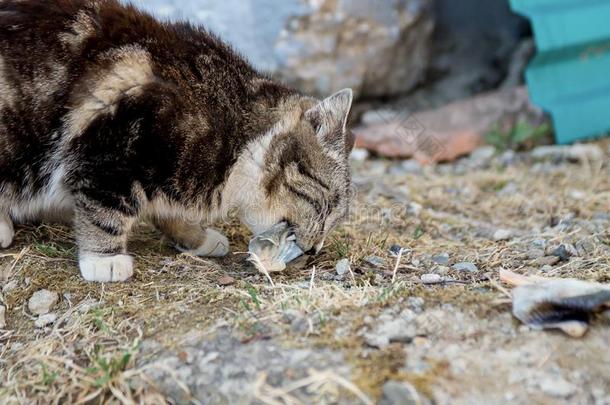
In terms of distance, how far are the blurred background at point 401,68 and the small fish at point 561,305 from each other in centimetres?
330

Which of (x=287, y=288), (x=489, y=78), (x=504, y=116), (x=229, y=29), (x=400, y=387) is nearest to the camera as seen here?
(x=400, y=387)

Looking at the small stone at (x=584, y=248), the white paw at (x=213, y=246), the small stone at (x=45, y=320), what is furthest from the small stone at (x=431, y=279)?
the small stone at (x=45, y=320)

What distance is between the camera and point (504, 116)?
629 cm

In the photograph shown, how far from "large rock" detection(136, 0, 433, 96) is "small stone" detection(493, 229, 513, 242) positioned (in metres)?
2.36

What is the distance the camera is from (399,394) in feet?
7.58

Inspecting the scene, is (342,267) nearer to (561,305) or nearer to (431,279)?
(431,279)

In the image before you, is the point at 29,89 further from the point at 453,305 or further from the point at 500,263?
the point at 500,263

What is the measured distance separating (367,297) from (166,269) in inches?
→ 40.7

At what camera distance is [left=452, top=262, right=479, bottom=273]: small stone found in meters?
3.39

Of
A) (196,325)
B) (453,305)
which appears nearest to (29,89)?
(196,325)

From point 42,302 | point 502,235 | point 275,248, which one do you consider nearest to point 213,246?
point 275,248

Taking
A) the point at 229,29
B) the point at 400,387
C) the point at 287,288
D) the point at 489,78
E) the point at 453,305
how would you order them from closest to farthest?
1. the point at 400,387
2. the point at 453,305
3. the point at 287,288
4. the point at 229,29
5. the point at 489,78

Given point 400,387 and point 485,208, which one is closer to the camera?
point 400,387

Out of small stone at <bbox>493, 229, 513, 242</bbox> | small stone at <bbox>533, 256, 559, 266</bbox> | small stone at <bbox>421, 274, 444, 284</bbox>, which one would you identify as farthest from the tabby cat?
small stone at <bbox>493, 229, 513, 242</bbox>
